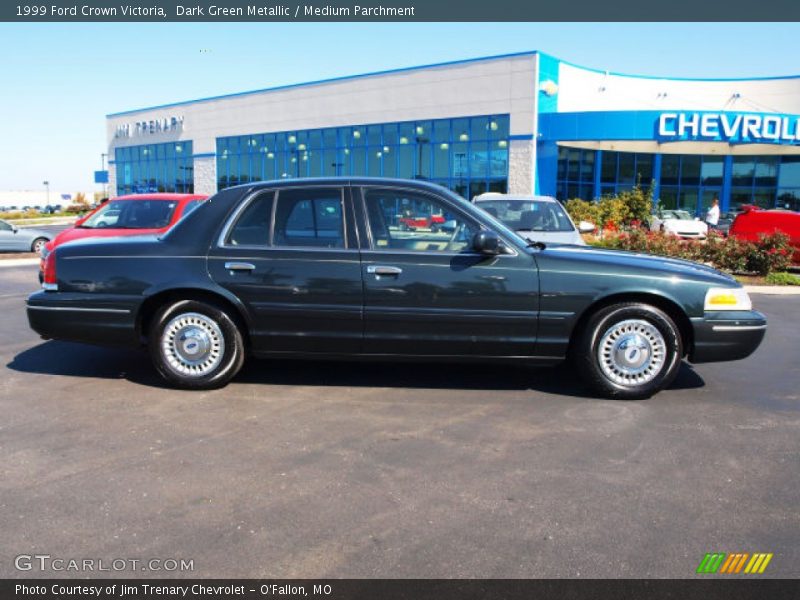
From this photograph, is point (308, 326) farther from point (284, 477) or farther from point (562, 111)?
point (562, 111)

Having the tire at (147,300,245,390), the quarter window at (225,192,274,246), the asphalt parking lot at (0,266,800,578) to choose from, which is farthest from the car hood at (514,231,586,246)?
the tire at (147,300,245,390)

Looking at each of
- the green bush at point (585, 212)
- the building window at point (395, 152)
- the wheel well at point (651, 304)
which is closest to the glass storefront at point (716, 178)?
the building window at point (395, 152)

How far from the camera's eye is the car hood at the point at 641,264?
5.09 m

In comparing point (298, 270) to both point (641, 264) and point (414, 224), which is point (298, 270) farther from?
point (641, 264)

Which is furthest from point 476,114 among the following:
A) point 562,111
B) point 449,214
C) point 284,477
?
point 284,477

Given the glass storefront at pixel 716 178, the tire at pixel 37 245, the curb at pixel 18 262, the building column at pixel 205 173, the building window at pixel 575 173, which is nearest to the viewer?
the curb at pixel 18 262

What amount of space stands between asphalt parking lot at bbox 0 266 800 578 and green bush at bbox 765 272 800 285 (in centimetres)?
798

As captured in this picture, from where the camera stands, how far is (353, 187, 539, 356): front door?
16.5ft

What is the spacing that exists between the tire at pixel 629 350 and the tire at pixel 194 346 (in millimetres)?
2722

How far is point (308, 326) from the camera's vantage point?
17.0ft

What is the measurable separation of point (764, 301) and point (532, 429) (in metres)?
8.01

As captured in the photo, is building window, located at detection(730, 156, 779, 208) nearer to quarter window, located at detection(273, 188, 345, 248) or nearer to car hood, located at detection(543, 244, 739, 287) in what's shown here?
car hood, located at detection(543, 244, 739, 287)

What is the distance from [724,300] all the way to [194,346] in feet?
13.6

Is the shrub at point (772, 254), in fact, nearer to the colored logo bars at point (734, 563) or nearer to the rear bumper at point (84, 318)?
the colored logo bars at point (734, 563)
